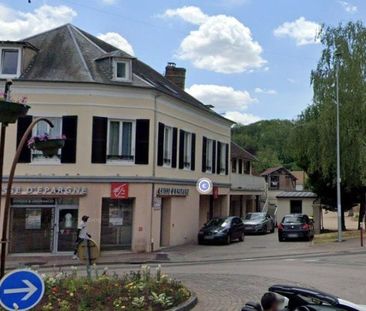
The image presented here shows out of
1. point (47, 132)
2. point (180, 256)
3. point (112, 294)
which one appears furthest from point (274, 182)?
point (112, 294)

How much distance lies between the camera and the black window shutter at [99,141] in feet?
83.1

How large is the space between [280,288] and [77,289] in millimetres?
5966

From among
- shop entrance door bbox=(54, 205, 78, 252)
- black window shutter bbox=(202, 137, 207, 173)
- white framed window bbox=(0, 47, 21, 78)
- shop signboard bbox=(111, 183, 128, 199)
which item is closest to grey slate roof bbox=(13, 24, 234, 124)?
white framed window bbox=(0, 47, 21, 78)

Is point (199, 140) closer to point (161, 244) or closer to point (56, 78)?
point (161, 244)

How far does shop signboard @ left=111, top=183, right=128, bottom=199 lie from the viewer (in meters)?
25.5

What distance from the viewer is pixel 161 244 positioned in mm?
28609

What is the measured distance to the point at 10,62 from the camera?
1022 inches

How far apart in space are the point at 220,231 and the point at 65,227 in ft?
30.3

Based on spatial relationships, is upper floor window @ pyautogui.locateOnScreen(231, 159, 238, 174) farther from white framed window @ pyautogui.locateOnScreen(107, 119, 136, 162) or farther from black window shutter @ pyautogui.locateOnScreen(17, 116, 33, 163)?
black window shutter @ pyautogui.locateOnScreen(17, 116, 33, 163)

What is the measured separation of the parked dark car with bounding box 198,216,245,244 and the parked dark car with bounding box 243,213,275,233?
8.18m

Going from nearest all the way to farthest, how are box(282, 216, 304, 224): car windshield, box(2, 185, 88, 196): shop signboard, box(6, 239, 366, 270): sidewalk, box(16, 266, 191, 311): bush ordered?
1. box(16, 266, 191, 311): bush
2. box(6, 239, 366, 270): sidewalk
3. box(2, 185, 88, 196): shop signboard
4. box(282, 216, 304, 224): car windshield

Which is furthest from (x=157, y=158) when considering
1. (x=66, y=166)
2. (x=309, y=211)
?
(x=309, y=211)

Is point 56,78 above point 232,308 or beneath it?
above

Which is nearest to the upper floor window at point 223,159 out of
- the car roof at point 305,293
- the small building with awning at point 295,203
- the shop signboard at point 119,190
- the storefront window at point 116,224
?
the storefront window at point 116,224
